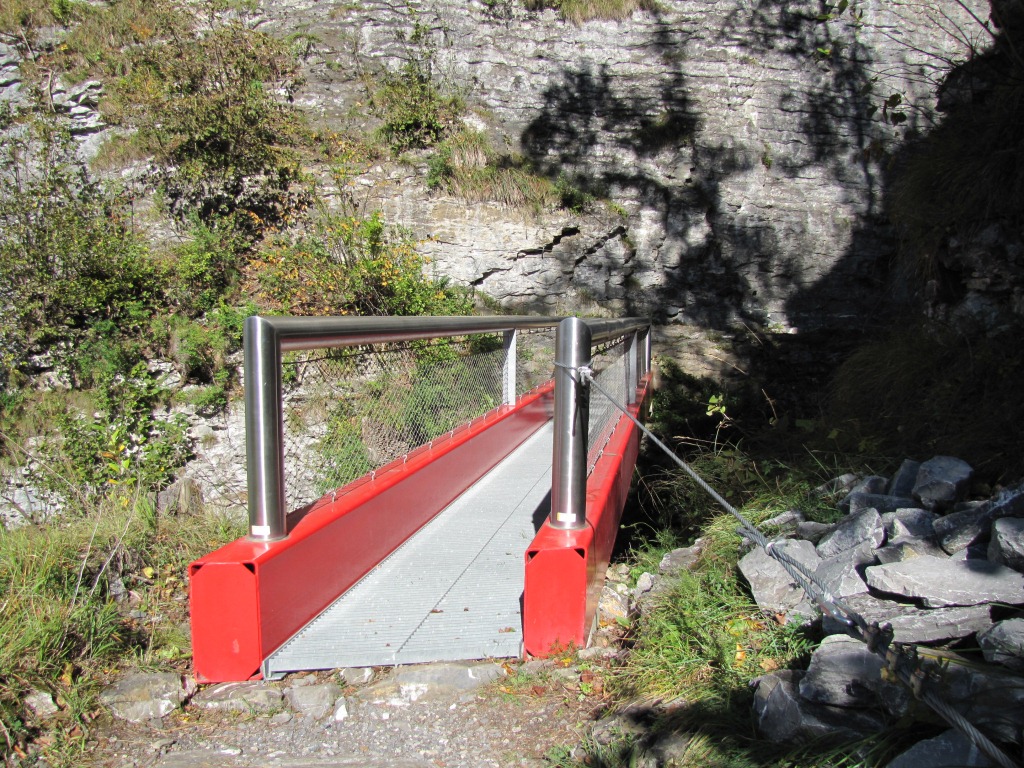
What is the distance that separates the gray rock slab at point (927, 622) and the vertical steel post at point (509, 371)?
150 inches

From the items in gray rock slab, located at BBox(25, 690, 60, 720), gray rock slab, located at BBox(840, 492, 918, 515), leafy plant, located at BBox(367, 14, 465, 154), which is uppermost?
leafy plant, located at BBox(367, 14, 465, 154)

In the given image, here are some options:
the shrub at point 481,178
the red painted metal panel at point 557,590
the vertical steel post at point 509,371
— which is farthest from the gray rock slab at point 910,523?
the shrub at point 481,178

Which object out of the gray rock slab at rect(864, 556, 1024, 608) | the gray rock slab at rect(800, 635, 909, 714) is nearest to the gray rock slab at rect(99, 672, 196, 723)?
the gray rock slab at rect(800, 635, 909, 714)

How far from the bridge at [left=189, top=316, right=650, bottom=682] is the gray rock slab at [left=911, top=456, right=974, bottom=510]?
1363 mm

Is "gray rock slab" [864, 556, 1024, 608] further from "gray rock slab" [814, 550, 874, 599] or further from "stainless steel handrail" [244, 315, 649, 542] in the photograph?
"stainless steel handrail" [244, 315, 649, 542]

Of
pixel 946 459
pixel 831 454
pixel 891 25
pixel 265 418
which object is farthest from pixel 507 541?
pixel 891 25

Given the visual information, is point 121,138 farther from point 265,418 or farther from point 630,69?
point 265,418

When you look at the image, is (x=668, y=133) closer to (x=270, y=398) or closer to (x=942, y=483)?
(x=942, y=483)

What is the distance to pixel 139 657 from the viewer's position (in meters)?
2.55

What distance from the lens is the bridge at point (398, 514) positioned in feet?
7.66

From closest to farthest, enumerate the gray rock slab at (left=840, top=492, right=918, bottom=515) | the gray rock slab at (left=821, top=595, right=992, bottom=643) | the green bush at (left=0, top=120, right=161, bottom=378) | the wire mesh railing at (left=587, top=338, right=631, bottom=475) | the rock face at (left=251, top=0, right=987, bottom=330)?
1. the gray rock slab at (left=821, top=595, right=992, bottom=643)
2. the gray rock slab at (left=840, top=492, right=918, bottom=515)
3. the wire mesh railing at (left=587, top=338, right=631, bottom=475)
4. the green bush at (left=0, top=120, right=161, bottom=378)
5. the rock face at (left=251, top=0, right=987, bottom=330)

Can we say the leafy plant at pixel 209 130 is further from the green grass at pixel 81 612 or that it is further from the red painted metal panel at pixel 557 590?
the red painted metal panel at pixel 557 590

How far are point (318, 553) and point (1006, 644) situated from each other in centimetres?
213

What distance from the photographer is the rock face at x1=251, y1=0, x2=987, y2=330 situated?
11.1 metres
